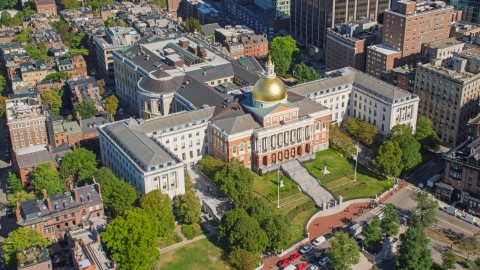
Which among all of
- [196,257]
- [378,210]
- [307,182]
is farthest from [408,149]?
[196,257]

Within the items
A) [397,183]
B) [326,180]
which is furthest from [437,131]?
[326,180]

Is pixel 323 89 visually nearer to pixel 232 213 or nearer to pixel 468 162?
pixel 468 162

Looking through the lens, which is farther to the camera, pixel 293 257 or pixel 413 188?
pixel 413 188

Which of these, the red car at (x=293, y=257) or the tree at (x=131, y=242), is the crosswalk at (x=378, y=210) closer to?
the red car at (x=293, y=257)

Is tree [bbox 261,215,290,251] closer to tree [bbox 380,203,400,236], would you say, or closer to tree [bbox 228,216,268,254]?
tree [bbox 228,216,268,254]

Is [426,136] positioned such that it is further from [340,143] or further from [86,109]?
[86,109]

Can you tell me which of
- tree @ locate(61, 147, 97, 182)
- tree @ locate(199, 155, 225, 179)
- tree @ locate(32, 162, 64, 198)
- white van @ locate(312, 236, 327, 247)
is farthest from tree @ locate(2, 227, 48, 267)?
white van @ locate(312, 236, 327, 247)
